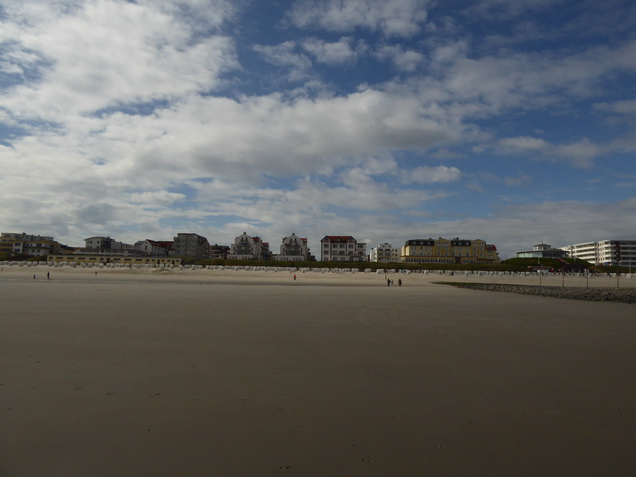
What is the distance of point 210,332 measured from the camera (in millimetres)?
10312

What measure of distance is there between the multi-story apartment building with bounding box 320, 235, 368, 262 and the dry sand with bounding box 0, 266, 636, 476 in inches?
4242

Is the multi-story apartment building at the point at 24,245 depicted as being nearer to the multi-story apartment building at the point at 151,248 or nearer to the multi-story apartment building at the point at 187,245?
the multi-story apartment building at the point at 151,248

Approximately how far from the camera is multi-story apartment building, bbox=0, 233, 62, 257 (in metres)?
125

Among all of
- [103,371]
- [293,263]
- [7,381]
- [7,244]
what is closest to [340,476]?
[103,371]

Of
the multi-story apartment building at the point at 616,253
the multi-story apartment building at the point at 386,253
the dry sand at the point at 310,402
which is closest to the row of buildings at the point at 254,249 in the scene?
the multi-story apartment building at the point at 386,253

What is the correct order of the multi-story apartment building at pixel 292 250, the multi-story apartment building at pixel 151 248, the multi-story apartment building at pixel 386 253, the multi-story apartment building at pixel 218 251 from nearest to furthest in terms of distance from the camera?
the multi-story apartment building at pixel 292 250 < the multi-story apartment building at pixel 151 248 < the multi-story apartment building at pixel 218 251 < the multi-story apartment building at pixel 386 253

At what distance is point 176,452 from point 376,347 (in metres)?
5.87

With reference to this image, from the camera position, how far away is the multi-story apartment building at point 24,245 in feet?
411

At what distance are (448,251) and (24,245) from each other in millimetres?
149636

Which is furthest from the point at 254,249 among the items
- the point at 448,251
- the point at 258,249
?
the point at 448,251

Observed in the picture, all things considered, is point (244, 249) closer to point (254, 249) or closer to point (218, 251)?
point (254, 249)

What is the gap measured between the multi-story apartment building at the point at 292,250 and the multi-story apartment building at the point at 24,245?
82.6 metres

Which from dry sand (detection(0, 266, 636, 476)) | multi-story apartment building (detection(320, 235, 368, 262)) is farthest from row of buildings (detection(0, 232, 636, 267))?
dry sand (detection(0, 266, 636, 476))

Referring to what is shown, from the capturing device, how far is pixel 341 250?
392 ft
